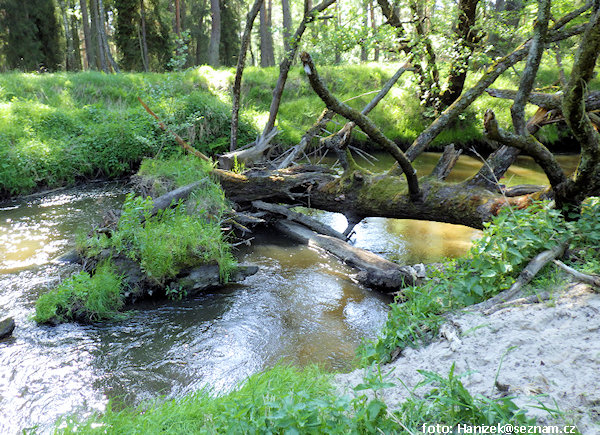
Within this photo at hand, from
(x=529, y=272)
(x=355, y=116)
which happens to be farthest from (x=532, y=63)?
(x=529, y=272)

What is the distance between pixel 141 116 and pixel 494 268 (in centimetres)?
1053

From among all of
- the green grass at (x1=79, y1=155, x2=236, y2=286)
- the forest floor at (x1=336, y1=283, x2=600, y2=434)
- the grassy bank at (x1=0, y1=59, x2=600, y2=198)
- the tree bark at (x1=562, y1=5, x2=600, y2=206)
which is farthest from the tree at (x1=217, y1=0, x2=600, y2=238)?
the grassy bank at (x1=0, y1=59, x2=600, y2=198)

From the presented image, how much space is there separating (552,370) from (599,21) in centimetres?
299

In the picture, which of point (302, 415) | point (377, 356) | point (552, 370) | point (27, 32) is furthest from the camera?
point (27, 32)

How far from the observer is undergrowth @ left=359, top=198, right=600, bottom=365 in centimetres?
366

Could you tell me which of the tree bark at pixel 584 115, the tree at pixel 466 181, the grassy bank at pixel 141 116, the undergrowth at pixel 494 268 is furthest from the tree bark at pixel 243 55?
the undergrowth at pixel 494 268

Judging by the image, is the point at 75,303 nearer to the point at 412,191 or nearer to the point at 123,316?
the point at 123,316

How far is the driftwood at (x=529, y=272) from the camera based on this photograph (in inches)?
147

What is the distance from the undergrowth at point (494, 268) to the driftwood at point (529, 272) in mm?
52

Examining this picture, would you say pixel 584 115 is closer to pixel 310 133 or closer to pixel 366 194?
pixel 366 194

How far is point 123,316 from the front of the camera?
16.5 feet

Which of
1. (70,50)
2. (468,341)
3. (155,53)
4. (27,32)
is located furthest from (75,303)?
(70,50)

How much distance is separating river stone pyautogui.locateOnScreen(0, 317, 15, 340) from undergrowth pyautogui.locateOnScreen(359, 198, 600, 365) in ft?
12.1

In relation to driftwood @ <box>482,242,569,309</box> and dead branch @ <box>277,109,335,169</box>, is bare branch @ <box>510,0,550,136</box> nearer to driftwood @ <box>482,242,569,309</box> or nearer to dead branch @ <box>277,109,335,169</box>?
driftwood @ <box>482,242,569,309</box>
